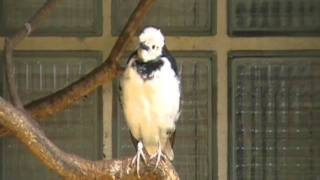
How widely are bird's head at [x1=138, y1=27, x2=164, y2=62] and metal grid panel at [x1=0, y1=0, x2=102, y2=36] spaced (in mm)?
489

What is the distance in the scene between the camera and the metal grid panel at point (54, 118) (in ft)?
6.72

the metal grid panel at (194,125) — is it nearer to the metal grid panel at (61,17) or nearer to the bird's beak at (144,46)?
the metal grid panel at (61,17)

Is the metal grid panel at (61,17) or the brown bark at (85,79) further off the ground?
the metal grid panel at (61,17)

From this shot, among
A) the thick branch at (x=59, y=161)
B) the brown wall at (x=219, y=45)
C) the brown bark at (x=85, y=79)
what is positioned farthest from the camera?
the brown wall at (x=219, y=45)

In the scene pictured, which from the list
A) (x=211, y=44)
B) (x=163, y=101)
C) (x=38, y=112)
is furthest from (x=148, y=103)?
(x=211, y=44)

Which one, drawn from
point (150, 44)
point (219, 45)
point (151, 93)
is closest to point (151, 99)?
point (151, 93)

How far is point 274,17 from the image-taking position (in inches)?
80.0

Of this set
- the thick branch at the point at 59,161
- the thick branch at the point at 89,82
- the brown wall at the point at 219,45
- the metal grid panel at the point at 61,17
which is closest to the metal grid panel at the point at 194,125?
the brown wall at the point at 219,45

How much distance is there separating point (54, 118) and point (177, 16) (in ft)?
1.00

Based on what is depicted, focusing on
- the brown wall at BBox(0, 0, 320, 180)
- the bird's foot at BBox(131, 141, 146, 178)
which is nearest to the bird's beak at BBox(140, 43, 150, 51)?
the bird's foot at BBox(131, 141, 146, 178)

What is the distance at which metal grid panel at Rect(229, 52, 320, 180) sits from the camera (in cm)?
204

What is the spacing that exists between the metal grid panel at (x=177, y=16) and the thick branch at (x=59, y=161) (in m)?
0.67

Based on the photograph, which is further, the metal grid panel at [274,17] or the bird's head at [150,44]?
the metal grid panel at [274,17]

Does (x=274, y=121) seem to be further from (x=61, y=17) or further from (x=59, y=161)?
(x=59, y=161)
